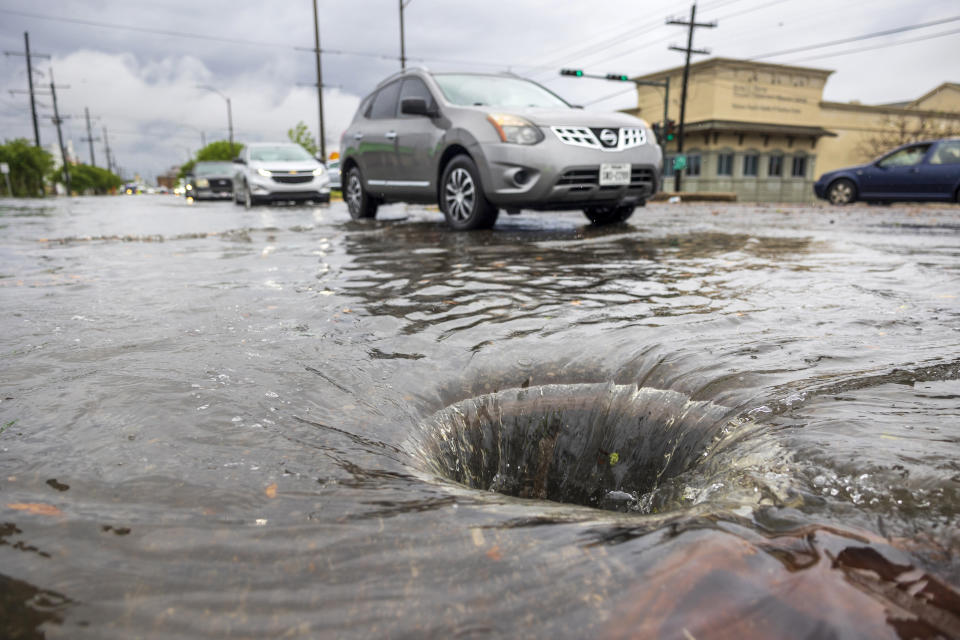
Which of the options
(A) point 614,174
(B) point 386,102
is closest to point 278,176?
(B) point 386,102

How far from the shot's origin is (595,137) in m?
6.49

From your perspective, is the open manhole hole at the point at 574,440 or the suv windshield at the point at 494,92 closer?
the open manhole hole at the point at 574,440

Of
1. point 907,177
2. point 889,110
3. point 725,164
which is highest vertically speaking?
point 889,110

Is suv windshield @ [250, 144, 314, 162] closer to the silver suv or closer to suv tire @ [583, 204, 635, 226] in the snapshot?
the silver suv

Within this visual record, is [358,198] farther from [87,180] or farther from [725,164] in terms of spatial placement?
[87,180]

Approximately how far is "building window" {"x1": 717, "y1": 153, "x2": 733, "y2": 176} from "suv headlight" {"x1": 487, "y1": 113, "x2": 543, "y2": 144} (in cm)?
3425

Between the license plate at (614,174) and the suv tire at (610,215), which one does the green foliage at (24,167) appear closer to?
the suv tire at (610,215)

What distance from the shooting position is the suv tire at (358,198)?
30.6 ft

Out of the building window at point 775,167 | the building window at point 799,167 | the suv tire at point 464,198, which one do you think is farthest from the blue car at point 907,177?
the building window at point 799,167

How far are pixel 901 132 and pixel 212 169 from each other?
39.8m

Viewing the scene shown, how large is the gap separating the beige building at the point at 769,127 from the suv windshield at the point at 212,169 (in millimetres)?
25053

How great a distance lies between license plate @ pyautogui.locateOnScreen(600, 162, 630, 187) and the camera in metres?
6.50

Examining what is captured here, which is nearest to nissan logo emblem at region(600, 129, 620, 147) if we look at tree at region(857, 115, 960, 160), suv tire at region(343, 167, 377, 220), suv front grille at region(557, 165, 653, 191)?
suv front grille at region(557, 165, 653, 191)

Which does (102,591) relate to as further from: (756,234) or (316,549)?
(756,234)
